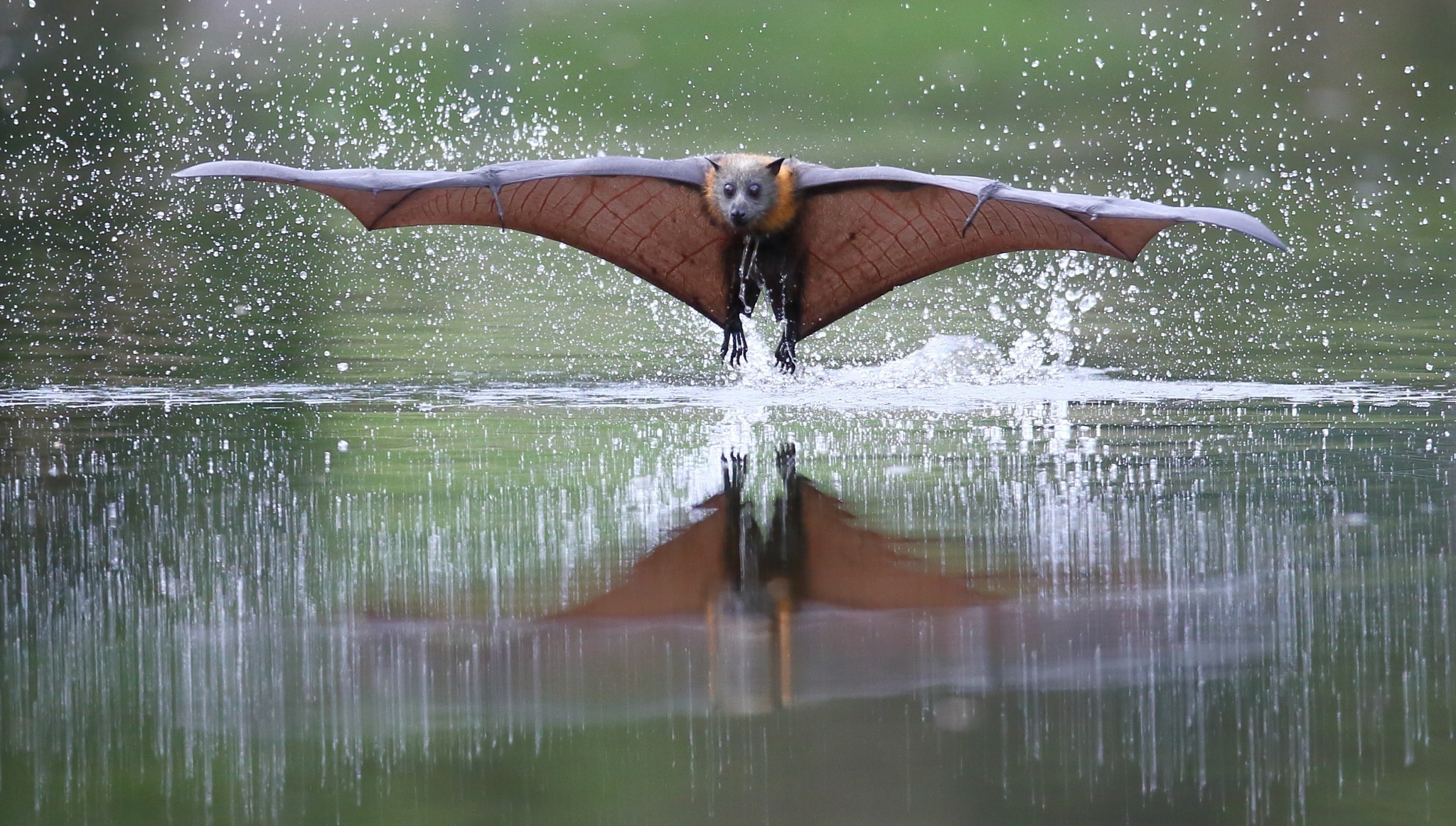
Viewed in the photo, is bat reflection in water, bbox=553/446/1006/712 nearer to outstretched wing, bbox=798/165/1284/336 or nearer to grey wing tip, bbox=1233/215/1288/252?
grey wing tip, bbox=1233/215/1288/252

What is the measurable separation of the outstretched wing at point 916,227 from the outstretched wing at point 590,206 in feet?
1.86

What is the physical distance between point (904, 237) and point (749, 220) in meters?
0.88

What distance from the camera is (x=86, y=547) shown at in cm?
606

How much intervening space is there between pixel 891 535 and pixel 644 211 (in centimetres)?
390

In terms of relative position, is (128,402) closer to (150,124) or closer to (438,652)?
(438,652)

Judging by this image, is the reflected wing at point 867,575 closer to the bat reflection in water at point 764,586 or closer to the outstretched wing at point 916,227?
the bat reflection in water at point 764,586

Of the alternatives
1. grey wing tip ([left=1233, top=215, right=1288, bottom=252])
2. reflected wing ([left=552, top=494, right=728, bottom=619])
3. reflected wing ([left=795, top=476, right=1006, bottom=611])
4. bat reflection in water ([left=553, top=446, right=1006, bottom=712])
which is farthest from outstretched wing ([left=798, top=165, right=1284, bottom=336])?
reflected wing ([left=552, top=494, right=728, bottom=619])

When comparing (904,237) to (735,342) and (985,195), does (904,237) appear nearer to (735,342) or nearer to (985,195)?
(735,342)

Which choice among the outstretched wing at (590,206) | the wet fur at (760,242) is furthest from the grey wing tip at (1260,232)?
the outstretched wing at (590,206)

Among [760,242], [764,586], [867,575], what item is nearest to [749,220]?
[760,242]

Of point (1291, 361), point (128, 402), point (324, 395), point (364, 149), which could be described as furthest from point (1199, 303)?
point (364, 149)

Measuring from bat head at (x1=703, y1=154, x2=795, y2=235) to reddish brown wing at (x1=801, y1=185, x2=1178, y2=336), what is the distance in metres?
0.18

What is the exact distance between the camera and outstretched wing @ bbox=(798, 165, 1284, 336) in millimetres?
8242

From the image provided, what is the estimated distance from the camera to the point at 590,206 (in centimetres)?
952
